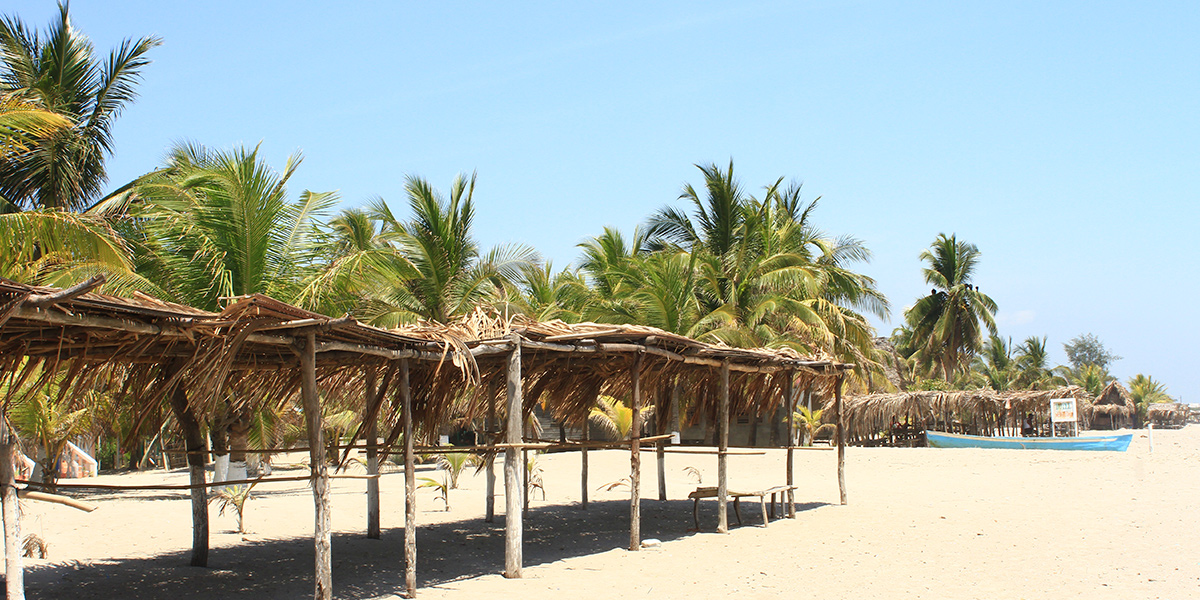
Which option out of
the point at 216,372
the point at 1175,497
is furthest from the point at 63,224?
the point at 1175,497

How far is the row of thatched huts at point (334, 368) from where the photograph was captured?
229 inches

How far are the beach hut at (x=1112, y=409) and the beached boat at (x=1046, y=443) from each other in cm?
1965

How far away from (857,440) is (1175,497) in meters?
14.6

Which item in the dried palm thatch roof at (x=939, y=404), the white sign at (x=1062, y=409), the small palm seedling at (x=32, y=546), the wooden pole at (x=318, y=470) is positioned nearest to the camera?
the wooden pole at (x=318, y=470)

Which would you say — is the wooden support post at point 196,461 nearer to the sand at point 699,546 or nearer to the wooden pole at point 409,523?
the sand at point 699,546

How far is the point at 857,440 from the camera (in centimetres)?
2869

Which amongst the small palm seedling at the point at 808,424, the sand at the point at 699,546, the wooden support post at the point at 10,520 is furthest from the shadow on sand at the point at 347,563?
the small palm seedling at the point at 808,424

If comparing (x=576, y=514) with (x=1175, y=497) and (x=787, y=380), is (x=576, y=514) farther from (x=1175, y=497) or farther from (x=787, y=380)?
(x=1175, y=497)

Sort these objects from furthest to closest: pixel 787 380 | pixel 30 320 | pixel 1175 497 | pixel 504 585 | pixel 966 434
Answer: pixel 966 434 → pixel 1175 497 → pixel 787 380 → pixel 504 585 → pixel 30 320

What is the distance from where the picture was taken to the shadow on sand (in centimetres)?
798

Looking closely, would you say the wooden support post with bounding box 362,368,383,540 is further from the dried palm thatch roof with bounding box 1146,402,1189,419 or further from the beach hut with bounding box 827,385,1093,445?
the dried palm thatch roof with bounding box 1146,402,1189,419

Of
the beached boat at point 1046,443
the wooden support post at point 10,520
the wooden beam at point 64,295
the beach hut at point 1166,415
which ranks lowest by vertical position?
the beach hut at point 1166,415

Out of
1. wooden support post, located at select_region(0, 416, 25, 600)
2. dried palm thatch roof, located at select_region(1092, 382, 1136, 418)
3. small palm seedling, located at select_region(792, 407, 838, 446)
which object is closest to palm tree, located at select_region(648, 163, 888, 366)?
small palm seedling, located at select_region(792, 407, 838, 446)

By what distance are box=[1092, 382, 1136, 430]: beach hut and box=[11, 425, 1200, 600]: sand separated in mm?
26834
